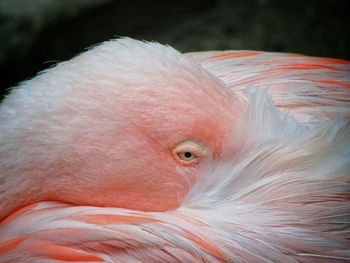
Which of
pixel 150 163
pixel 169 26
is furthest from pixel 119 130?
pixel 169 26

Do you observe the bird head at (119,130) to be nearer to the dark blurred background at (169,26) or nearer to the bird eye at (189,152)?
the bird eye at (189,152)

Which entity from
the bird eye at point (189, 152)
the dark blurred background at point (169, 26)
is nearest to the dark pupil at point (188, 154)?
the bird eye at point (189, 152)

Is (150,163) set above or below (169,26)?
below

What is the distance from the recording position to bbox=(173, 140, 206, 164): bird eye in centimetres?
166

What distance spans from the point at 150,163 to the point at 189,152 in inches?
4.8

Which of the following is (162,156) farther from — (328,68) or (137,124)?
(328,68)

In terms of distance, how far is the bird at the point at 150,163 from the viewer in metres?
1.56

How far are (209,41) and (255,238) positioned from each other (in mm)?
2487

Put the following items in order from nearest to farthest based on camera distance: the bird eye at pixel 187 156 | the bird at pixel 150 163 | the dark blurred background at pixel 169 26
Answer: the bird at pixel 150 163
the bird eye at pixel 187 156
the dark blurred background at pixel 169 26

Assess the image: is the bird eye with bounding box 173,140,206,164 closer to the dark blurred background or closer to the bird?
the bird

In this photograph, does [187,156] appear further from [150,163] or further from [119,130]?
[119,130]

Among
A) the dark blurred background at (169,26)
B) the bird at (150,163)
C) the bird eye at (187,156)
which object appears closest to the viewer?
the bird at (150,163)

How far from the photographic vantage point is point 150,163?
167 centimetres

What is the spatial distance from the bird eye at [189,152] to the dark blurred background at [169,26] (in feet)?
6.36
